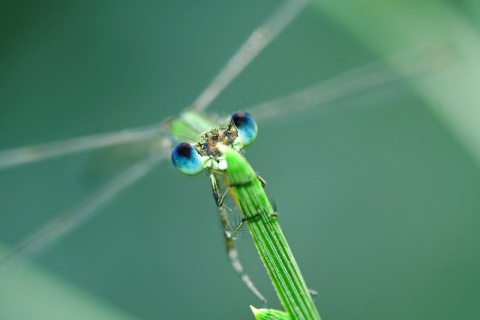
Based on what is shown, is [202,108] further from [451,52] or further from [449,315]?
[449,315]

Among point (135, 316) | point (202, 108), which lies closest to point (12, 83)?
point (202, 108)

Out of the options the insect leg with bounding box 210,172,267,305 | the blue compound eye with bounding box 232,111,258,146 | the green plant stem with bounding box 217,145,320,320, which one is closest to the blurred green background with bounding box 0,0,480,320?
the insect leg with bounding box 210,172,267,305

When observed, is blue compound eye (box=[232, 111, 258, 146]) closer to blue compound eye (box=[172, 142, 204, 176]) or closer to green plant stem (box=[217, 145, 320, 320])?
blue compound eye (box=[172, 142, 204, 176])

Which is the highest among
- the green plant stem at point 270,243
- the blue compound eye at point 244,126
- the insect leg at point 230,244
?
the blue compound eye at point 244,126

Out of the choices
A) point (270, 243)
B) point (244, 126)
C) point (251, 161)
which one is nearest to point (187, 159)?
point (244, 126)

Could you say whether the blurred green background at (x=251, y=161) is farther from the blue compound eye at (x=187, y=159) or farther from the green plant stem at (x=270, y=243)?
the green plant stem at (x=270, y=243)

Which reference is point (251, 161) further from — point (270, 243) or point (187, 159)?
point (270, 243)

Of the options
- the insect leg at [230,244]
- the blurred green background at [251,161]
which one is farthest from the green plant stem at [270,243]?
the blurred green background at [251,161]
